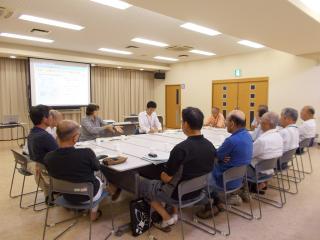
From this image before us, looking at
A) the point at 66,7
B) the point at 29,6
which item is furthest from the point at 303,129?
the point at 29,6

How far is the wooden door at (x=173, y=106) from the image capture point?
10344 mm

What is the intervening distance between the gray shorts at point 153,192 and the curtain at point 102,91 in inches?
246

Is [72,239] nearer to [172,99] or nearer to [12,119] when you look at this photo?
[12,119]

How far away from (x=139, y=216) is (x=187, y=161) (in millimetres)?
816

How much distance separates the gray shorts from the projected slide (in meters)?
5.98

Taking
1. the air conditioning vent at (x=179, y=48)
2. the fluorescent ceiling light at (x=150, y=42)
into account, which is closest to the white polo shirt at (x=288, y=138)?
the fluorescent ceiling light at (x=150, y=42)

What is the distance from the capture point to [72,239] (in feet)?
7.71

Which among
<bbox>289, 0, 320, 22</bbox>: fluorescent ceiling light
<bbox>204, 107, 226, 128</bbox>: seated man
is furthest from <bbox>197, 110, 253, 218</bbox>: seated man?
<bbox>204, 107, 226, 128</bbox>: seated man

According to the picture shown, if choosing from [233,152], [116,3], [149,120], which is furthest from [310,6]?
[149,120]

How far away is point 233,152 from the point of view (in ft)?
8.20

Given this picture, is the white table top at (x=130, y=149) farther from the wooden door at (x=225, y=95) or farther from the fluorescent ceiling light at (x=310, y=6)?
the wooden door at (x=225, y=95)

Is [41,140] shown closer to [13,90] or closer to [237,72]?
[13,90]

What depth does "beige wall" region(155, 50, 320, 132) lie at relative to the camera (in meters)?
6.78

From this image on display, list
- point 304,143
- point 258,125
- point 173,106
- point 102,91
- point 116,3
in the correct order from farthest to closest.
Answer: point 173,106 → point 102,91 → point 258,125 → point 304,143 → point 116,3
